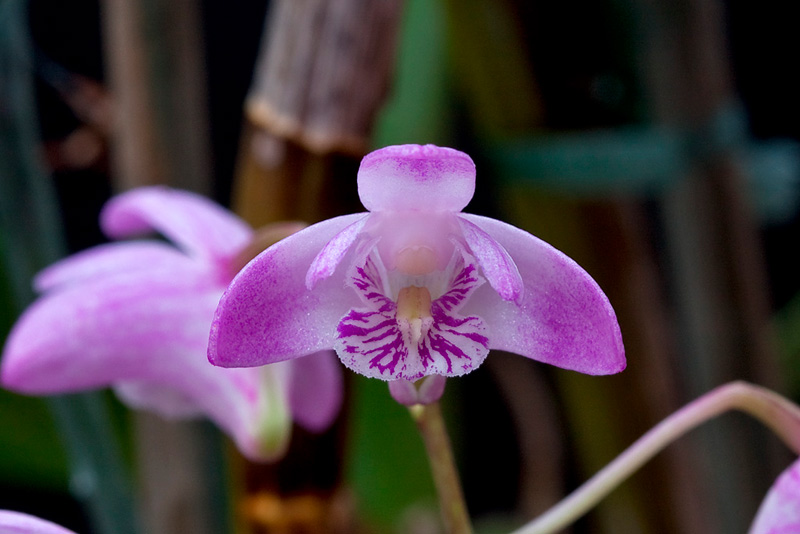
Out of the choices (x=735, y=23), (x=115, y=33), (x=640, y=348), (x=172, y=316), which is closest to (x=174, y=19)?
(x=115, y=33)

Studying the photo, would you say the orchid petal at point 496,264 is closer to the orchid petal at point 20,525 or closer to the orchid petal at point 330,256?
the orchid petal at point 330,256

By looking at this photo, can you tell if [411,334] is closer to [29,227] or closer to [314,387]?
[314,387]

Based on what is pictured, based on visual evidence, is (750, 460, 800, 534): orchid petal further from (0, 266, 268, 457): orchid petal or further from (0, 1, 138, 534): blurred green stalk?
(0, 1, 138, 534): blurred green stalk

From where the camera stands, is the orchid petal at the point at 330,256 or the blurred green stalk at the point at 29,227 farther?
the blurred green stalk at the point at 29,227

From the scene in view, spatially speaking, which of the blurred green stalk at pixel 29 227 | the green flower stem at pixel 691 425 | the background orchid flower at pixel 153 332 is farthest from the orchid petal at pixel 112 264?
the green flower stem at pixel 691 425

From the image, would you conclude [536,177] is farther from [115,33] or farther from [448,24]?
[115,33]
